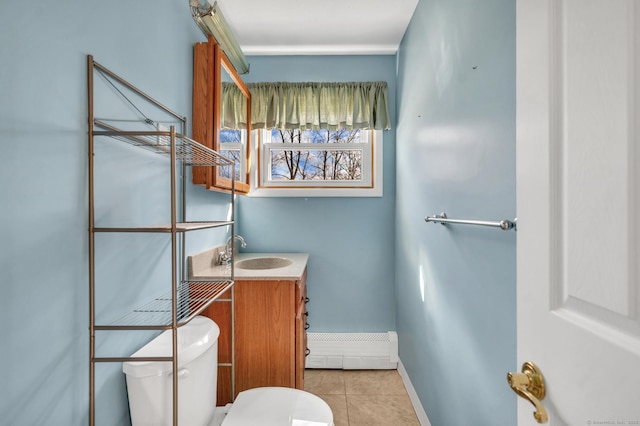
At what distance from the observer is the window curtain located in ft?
7.73

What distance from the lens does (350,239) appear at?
96.2 inches

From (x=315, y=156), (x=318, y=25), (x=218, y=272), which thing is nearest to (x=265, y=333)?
(x=218, y=272)

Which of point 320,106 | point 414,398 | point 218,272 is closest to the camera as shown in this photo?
point 218,272

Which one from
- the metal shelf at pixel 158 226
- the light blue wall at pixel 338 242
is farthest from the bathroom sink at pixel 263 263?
the metal shelf at pixel 158 226

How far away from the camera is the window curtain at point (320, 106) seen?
2.36 metres

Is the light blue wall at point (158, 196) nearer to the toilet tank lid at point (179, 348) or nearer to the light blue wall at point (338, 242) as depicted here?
the toilet tank lid at point (179, 348)
